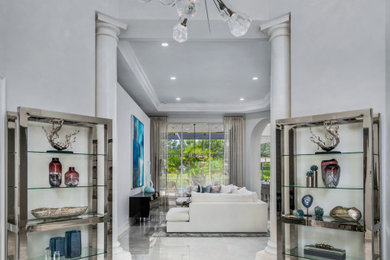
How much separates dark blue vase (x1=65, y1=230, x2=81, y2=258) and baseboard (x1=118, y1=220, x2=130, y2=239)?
3.46 m

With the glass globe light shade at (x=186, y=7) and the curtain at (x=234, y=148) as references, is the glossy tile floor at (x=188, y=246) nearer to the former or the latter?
the glass globe light shade at (x=186, y=7)

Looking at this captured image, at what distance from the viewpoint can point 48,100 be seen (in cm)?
328

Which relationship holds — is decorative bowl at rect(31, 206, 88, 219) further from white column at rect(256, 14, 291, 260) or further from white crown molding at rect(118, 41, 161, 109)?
white crown molding at rect(118, 41, 161, 109)

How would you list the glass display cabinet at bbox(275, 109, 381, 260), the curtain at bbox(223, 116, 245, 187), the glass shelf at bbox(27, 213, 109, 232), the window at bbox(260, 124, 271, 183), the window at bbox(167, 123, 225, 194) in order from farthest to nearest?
1. the window at bbox(260, 124, 271, 183)
2. the window at bbox(167, 123, 225, 194)
3. the curtain at bbox(223, 116, 245, 187)
4. the glass display cabinet at bbox(275, 109, 381, 260)
5. the glass shelf at bbox(27, 213, 109, 232)

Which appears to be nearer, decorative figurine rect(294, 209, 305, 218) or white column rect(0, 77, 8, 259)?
white column rect(0, 77, 8, 259)

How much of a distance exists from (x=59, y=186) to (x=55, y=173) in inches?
5.2

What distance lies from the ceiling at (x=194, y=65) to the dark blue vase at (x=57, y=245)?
2366mm

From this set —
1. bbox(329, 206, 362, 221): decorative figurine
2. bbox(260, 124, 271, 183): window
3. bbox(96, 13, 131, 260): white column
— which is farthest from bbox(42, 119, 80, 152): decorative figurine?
bbox(260, 124, 271, 183): window

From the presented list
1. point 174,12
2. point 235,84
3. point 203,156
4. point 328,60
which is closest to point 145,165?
point 203,156

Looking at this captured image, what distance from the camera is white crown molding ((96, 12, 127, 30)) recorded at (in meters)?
3.92

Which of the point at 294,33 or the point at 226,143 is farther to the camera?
the point at 226,143

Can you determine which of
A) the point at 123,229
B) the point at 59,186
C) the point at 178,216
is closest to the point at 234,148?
the point at 178,216

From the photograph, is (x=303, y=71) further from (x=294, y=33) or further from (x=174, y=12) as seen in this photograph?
(x=174, y=12)

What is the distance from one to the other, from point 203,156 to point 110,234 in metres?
8.94
